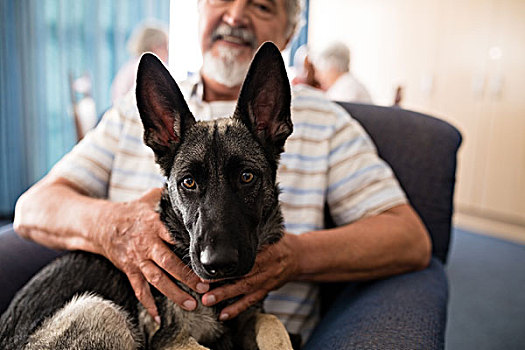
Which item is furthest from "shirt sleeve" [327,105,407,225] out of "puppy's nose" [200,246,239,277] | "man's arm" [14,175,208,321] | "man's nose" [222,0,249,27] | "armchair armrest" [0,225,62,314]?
"armchair armrest" [0,225,62,314]

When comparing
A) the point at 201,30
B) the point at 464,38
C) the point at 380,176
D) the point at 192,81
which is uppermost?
the point at 464,38

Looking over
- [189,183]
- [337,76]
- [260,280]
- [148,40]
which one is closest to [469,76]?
[337,76]

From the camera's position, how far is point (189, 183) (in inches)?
42.3

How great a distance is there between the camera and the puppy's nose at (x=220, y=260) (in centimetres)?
90

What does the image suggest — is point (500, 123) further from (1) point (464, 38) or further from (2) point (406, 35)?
(2) point (406, 35)

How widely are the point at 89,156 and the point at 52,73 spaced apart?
4.05 metres

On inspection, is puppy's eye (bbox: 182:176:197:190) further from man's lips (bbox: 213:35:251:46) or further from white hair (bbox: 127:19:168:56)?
white hair (bbox: 127:19:168:56)

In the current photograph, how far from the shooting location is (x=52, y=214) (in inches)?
57.2

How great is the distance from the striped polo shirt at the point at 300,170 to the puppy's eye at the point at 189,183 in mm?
528

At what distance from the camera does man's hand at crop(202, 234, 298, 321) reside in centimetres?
114

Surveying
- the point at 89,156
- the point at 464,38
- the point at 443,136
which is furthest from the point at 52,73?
the point at 464,38

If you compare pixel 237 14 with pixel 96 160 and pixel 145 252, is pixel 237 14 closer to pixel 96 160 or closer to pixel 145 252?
pixel 96 160

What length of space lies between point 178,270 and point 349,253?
1.79 feet

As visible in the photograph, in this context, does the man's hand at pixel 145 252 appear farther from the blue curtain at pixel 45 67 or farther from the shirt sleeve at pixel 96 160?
the blue curtain at pixel 45 67
